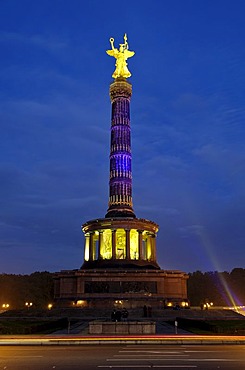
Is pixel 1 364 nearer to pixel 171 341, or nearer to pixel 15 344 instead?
pixel 15 344

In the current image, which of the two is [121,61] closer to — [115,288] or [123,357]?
[115,288]

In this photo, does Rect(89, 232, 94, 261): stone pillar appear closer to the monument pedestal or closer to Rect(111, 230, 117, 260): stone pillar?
Rect(111, 230, 117, 260): stone pillar

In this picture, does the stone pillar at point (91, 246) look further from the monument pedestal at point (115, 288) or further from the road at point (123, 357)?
the road at point (123, 357)

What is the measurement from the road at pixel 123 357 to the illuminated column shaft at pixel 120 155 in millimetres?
44114

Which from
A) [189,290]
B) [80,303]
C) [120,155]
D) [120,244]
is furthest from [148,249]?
[189,290]

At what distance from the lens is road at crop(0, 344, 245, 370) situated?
13125 millimetres

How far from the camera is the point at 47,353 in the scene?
656 inches

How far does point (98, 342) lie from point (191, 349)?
4690 millimetres

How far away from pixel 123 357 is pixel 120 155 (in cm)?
5108

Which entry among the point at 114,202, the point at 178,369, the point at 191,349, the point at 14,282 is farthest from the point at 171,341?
the point at 14,282

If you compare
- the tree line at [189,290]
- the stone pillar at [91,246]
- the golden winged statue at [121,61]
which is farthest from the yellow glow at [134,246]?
the tree line at [189,290]

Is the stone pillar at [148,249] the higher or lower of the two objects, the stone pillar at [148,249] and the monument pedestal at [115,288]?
the higher

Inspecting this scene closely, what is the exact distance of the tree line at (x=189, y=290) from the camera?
88438mm

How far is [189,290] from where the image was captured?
94.9 meters
